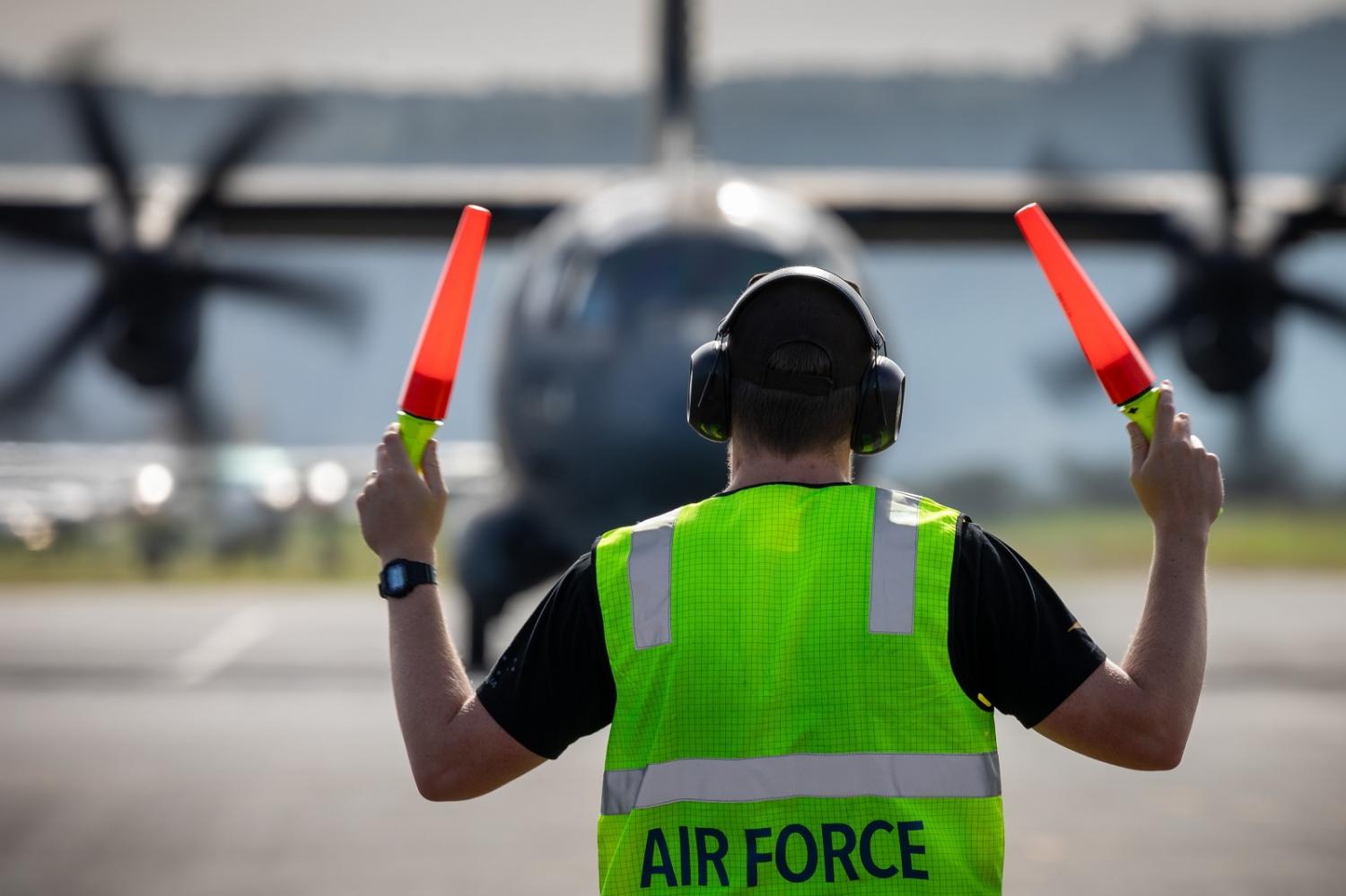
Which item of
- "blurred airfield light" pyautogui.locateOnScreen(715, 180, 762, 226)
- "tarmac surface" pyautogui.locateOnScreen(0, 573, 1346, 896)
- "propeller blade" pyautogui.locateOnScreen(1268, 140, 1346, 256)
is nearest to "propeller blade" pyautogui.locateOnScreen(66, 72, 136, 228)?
"tarmac surface" pyautogui.locateOnScreen(0, 573, 1346, 896)

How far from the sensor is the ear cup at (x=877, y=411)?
185 cm

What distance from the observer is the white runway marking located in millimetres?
11336

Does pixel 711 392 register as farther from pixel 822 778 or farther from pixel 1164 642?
pixel 1164 642

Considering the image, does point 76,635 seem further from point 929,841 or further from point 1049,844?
point 929,841

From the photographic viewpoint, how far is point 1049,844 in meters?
5.52

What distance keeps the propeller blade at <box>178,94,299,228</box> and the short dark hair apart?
12553 mm

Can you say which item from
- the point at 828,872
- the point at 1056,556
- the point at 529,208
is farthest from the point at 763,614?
the point at 1056,556

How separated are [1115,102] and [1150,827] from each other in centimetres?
13690

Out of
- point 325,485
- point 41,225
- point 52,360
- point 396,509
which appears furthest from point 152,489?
point 396,509

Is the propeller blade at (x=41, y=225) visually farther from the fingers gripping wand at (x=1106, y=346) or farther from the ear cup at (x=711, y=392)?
the fingers gripping wand at (x=1106, y=346)

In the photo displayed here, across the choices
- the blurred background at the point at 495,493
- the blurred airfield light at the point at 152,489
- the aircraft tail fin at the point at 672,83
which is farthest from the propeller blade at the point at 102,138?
the blurred airfield light at the point at 152,489

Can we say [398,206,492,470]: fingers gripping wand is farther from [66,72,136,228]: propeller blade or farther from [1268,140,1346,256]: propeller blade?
[66,72,136,228]: propeller blade

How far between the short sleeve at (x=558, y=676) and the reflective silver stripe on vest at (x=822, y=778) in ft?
Answer: 0.48

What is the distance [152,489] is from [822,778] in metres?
24.4
